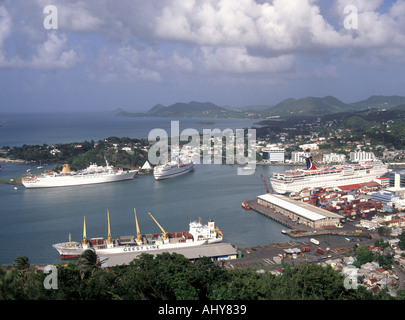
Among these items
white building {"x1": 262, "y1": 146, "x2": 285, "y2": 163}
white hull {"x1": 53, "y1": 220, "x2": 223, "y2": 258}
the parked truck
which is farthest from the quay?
white building {"x1": 262, "y1": 146, "x2": 285, "y2": 163}

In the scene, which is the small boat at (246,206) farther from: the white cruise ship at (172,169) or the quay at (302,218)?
the white cruise ship at (172,169)

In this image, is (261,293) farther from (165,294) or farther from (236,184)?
(236,184)

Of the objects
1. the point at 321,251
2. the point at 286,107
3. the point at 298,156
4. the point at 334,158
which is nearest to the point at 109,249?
the point at 321,251

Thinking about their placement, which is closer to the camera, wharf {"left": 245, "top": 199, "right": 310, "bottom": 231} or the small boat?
wharf {"left": 245, "top": 199, "right": 310, "bottom": 231}

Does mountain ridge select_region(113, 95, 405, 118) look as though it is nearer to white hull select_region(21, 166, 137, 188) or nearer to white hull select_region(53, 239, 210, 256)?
white hull select_region(21, 166, 137, 188)

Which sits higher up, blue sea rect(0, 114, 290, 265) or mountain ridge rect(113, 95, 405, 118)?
mountain ridge rect(113, 95, 405, 118)

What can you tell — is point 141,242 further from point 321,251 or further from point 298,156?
point 298,156
